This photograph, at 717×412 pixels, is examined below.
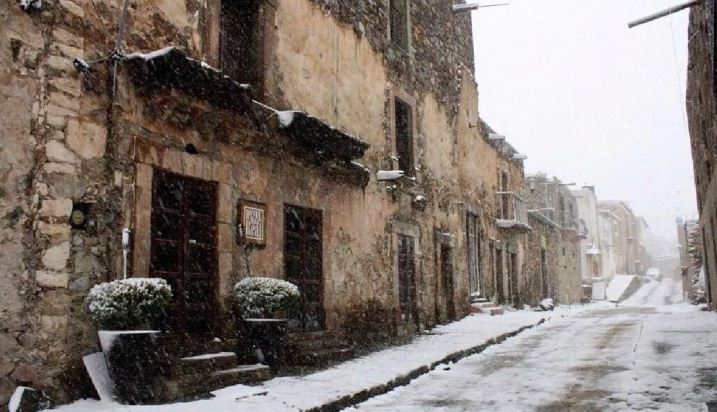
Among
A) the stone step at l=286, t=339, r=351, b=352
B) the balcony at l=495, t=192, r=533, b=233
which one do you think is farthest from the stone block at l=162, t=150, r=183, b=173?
the balcony at l=495, t=192, r=533, b=233

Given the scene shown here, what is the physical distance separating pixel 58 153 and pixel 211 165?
1961 mm

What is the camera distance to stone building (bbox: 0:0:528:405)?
17.1 ft

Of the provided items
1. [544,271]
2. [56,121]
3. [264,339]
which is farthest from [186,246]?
[544,271]

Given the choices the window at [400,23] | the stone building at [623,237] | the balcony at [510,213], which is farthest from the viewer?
the stone building at [623,237]

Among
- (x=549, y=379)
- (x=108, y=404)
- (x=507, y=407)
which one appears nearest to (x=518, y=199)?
(x=549, y=379)

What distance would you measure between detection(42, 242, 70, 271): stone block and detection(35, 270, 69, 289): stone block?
0.06 m

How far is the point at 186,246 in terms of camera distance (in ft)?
22.2

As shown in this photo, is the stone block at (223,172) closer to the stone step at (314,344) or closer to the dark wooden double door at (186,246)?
the dark wooden double door at (186,246)

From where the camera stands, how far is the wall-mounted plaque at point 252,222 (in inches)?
299

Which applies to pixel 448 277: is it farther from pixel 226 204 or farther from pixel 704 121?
pixel 226 204

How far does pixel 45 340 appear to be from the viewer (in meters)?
5.16

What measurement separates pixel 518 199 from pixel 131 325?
1924cm

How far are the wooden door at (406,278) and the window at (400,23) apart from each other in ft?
13.7

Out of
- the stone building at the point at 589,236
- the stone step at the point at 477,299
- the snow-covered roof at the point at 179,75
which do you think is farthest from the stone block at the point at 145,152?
the stone building at the point at 589,236
